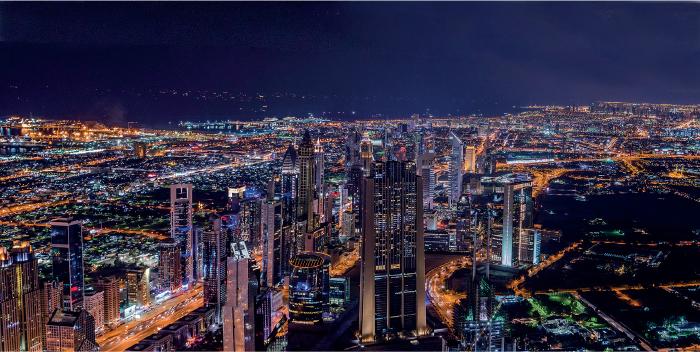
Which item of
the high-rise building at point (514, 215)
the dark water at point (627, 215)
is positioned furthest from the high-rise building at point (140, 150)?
the dark water at point (627, 215)

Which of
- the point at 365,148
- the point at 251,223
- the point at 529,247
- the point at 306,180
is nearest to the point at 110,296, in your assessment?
the point at 251,223

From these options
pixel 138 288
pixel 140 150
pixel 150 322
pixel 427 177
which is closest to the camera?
pixel 150 322

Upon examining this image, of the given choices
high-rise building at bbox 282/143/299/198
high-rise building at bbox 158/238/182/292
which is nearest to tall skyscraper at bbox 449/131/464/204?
high-rise building at bbox 282/143/299/198

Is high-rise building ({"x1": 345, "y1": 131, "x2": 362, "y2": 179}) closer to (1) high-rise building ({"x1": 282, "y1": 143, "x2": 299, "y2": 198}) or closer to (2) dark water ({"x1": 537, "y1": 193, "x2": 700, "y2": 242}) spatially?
(1) high-rise building ({"x1": 282, "y1": 143, "x2": 299, "y2": 198})

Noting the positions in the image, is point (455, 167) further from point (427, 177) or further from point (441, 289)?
point (441, 289)

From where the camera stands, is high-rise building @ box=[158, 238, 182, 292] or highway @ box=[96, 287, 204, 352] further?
high-rise building @ box=[158, 238, 182, 292]

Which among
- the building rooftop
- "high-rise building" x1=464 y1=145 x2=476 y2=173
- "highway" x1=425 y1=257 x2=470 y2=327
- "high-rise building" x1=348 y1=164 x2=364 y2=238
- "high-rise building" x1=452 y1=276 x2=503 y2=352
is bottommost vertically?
"highway" x1=425 y1=257 x2=470 y2=327

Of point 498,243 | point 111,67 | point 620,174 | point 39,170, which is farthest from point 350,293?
point 620,174
